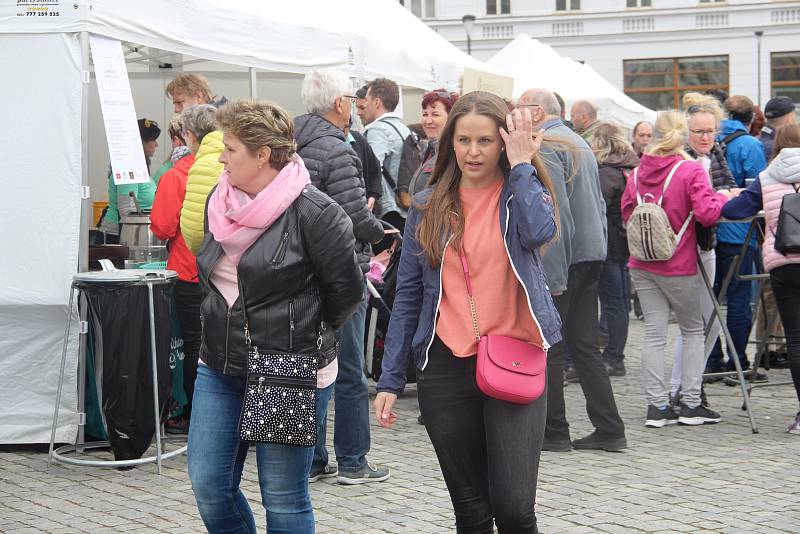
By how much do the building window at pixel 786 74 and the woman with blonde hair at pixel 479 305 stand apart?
3566cm

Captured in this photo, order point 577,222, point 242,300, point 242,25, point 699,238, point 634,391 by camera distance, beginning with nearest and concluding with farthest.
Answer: point 242,300
point 577,222
point 699,238
point 242,25
point 634,391

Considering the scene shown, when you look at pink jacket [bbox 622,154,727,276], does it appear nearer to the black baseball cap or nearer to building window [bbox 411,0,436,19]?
the black baseball cap

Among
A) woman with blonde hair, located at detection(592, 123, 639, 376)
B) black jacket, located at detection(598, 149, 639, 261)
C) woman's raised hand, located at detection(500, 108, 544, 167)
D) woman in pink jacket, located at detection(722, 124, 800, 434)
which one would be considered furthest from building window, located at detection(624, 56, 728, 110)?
woman's raised hand, located at detection(500, 108, 544, 167)

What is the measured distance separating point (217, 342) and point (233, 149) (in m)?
0.63

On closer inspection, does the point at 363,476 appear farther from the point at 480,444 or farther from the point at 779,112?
the point at 779,112

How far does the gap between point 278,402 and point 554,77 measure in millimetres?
16317

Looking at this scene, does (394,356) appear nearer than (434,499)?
Yes

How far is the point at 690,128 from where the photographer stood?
7980 mm

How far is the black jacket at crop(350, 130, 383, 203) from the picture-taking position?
23.5 feet

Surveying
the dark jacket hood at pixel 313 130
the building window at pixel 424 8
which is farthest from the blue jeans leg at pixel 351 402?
the building window at pixel 424 8

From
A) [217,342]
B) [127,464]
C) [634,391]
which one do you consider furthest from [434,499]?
[634,391]

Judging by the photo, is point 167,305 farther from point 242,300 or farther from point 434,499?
point 242,300

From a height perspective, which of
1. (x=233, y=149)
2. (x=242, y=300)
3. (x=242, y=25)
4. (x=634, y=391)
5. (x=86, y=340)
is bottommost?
(x=634, y=391)

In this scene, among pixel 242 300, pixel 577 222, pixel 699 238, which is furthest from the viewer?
pixel 699 238
